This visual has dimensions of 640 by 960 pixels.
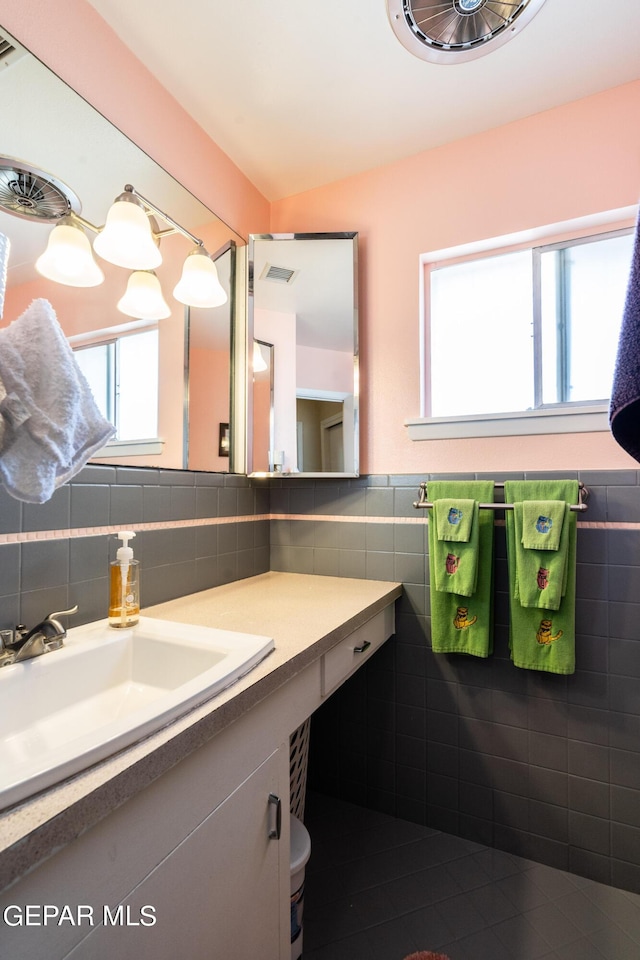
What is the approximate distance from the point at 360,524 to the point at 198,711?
1.08 meters

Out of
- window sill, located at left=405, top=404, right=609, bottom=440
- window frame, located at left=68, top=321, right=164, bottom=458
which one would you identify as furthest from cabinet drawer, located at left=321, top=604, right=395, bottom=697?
window frame, located at left=68, top=321, right=164, bottom=458

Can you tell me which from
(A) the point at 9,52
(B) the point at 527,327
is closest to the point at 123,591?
(A) the point at 9,52

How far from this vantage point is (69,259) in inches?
40.6

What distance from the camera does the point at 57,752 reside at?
19.2 inches

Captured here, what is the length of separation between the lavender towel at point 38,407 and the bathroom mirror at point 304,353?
98cm

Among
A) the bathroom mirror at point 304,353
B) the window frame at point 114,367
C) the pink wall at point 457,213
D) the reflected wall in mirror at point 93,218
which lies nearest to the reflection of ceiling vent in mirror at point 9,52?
the reflected wall in mirror at point 93,218

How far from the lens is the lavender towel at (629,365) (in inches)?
20.2

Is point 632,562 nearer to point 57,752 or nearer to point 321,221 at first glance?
point 57,752

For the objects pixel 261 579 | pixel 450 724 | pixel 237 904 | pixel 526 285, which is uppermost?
pixel 526 285

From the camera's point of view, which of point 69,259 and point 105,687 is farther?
point 69,259

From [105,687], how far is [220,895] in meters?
0.42

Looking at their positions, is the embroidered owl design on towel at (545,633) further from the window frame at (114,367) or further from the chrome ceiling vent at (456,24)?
the chrome ceiling vent at (456,24)

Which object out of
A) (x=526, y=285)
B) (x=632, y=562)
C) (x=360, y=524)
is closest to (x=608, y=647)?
(x=632, y=562)

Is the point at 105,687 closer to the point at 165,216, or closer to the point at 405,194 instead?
the point at 165,216
